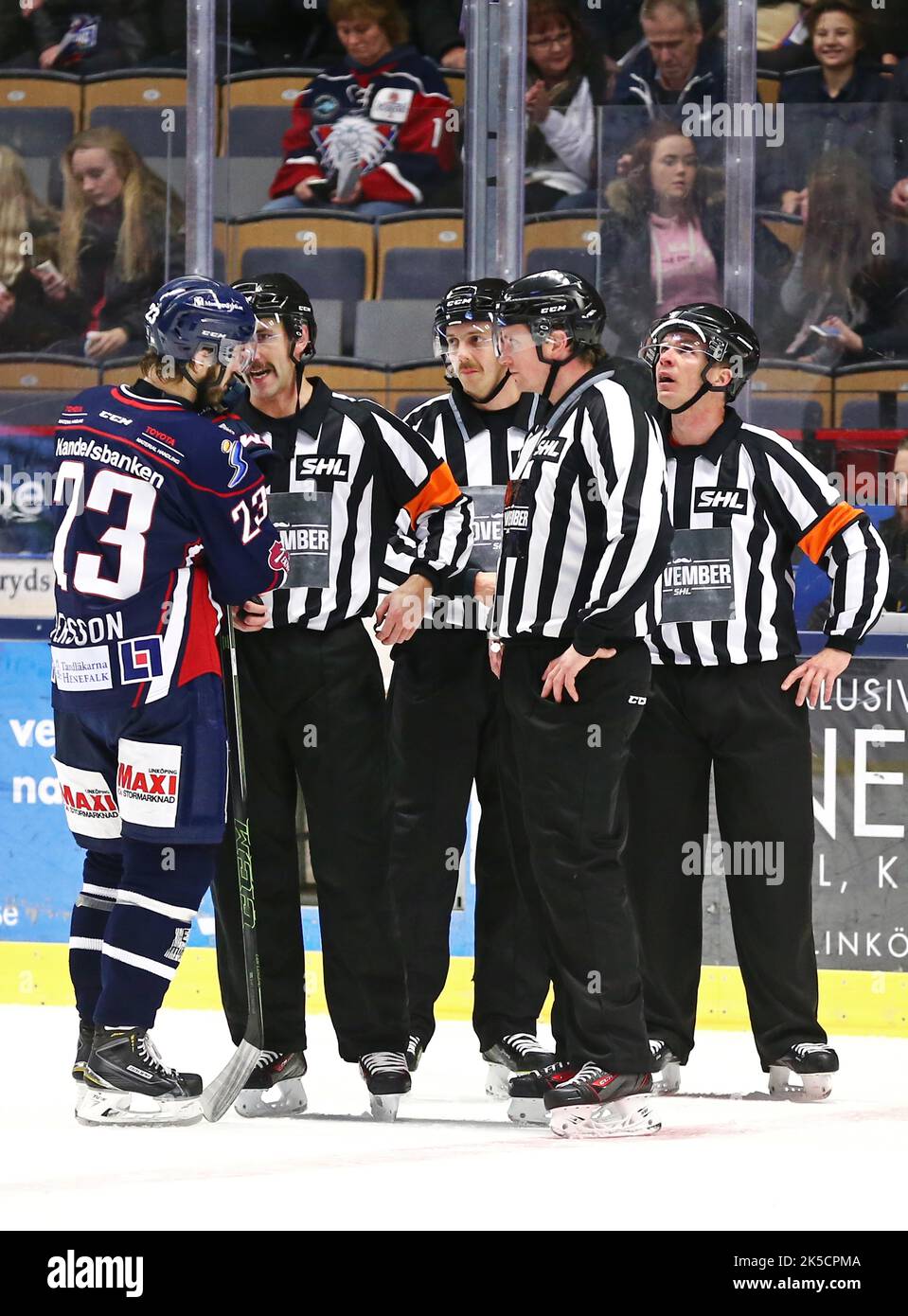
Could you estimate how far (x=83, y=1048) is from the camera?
11.8 feet

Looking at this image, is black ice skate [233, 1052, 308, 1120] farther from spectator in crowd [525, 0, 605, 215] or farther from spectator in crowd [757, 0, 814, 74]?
spectator in crowd [757, 0, 814, 74]

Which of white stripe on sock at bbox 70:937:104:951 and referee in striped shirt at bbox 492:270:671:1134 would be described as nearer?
referee in striped shirt at bbox 492:270:671:1134

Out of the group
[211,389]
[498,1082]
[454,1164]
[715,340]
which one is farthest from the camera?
[498,1082]

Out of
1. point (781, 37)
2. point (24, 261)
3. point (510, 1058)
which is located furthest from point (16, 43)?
point (510, 1058)

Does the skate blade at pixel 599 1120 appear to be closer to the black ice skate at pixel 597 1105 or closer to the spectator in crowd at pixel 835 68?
the black ice skate at pixel 597 1105

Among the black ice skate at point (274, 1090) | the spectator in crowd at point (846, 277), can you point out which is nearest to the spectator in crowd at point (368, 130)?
the spectator in crowd at point (846, 277)

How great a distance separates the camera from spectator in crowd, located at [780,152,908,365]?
4.72 m

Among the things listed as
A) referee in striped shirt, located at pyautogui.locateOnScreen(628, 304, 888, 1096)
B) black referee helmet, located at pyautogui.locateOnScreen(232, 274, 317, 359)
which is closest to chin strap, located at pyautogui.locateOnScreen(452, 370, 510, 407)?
referee in striped shirt, located at pyautogui.locateOnScreen(628, 304, 888, 1096)

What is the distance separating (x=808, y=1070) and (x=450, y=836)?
80 centimetres

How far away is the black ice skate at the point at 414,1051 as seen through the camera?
12.2ft

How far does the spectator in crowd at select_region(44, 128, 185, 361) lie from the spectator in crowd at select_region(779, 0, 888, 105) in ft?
5.14

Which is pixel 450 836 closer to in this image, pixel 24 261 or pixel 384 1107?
pixel 384 1107

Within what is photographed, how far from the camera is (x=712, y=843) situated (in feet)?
15.5
